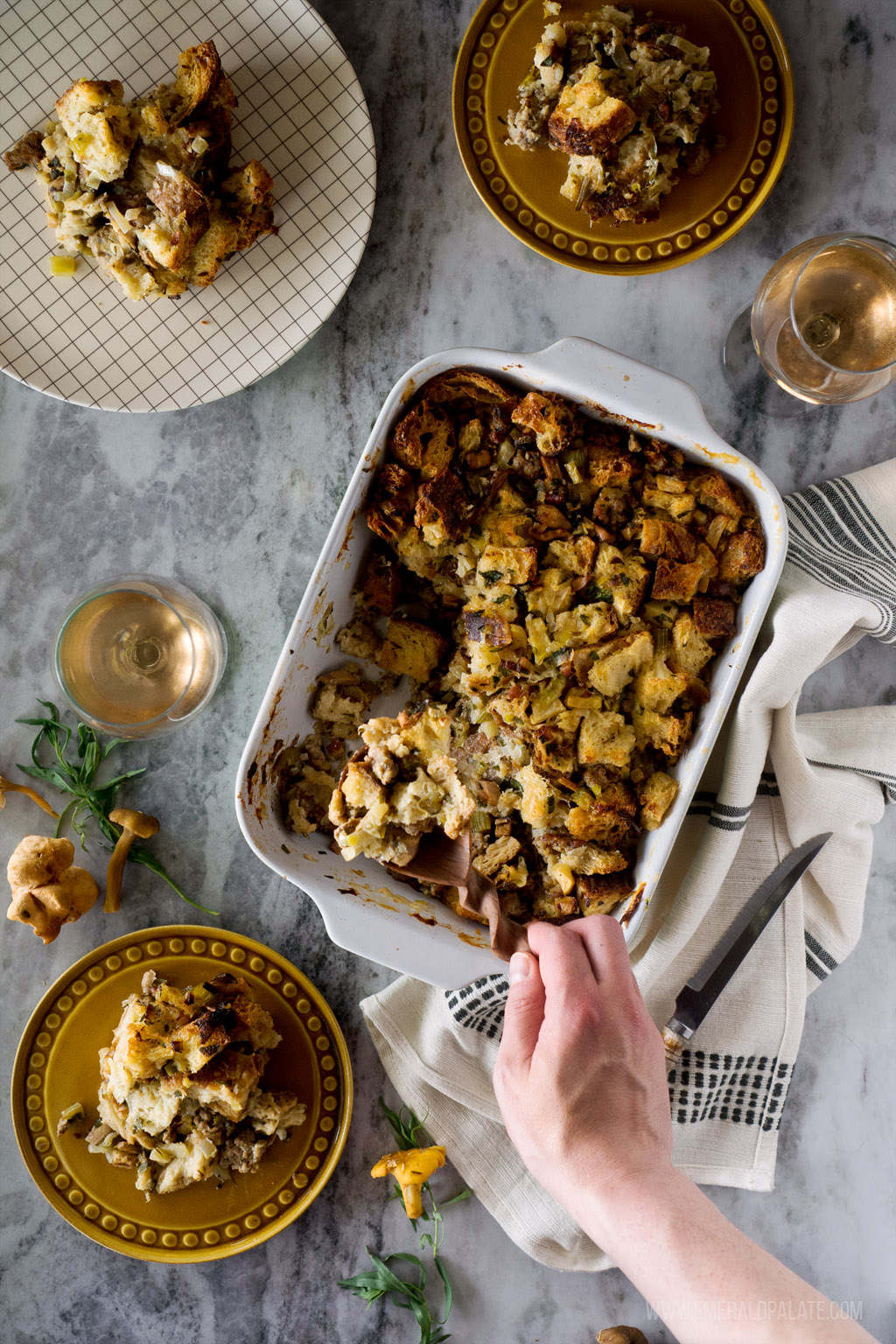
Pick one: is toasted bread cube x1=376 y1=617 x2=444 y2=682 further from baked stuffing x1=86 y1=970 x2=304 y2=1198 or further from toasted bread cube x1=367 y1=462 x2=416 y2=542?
baked stuffing x1=86 y1=970 x2=304 y2=1198

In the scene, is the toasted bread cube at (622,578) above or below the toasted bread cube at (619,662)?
above

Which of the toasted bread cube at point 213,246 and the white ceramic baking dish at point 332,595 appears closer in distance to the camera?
the white ceramic baking dish at point 332,595

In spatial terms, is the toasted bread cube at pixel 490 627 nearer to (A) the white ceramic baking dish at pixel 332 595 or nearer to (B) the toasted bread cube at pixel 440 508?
(B) the toasted bread cube at pixel 440 508

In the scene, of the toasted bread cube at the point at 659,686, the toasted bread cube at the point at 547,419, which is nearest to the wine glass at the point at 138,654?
the toasted bread cube at the point at 547,419

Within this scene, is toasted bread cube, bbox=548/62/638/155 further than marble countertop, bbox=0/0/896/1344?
No

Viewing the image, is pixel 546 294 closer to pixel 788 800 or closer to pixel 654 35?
pixel 654 35

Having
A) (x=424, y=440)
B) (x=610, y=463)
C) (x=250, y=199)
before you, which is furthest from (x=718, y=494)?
(x=250, y=199)

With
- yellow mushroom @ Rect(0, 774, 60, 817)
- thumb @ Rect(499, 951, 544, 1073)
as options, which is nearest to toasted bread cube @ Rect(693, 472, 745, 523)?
thumb @ Rect(499, 951, 544, 1073)

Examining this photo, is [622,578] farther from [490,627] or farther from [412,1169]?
[412,1169]

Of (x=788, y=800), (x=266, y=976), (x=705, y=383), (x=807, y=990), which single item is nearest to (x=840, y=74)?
(x=705, y=383)
